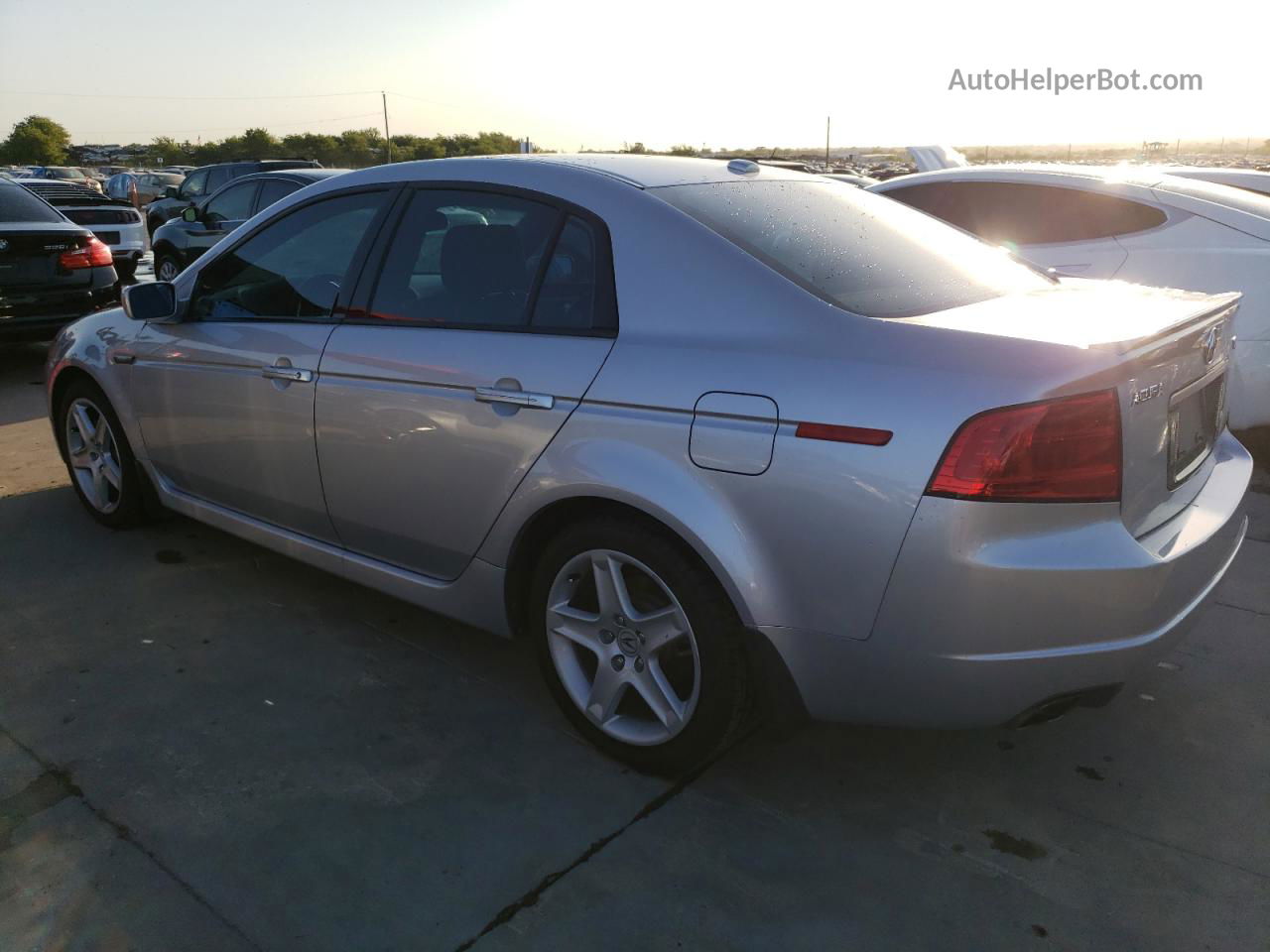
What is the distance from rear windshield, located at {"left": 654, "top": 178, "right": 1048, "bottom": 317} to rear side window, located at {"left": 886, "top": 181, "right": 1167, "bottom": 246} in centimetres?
263

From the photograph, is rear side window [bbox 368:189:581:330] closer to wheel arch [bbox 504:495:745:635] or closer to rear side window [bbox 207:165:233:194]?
wheel arch [bbox 504:495:745:635]

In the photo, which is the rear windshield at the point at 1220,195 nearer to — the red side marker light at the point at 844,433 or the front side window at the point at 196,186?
the red side marker light at the point at 844,433

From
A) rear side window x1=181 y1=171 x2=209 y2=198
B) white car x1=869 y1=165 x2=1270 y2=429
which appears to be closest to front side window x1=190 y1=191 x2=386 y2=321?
white car x1=869 y1=165 x2=1270 y2=429

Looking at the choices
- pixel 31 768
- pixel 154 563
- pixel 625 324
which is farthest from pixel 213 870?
pixel 154 563

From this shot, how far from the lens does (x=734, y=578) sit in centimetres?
238

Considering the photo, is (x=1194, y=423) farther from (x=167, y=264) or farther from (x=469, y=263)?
(x=167, y=264)

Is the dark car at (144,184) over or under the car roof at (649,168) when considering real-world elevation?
over

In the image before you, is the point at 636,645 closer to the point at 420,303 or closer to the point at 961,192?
the point at 420,303

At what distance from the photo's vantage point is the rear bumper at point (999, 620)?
2133 millimetres

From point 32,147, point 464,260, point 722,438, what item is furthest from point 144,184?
point 32,147

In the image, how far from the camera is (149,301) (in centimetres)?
388

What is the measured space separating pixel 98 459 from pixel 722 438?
3.47m

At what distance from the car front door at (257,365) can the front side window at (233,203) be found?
829 cm

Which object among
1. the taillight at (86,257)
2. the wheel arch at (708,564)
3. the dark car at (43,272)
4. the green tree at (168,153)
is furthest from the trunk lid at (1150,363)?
the green tree at (168,153)
